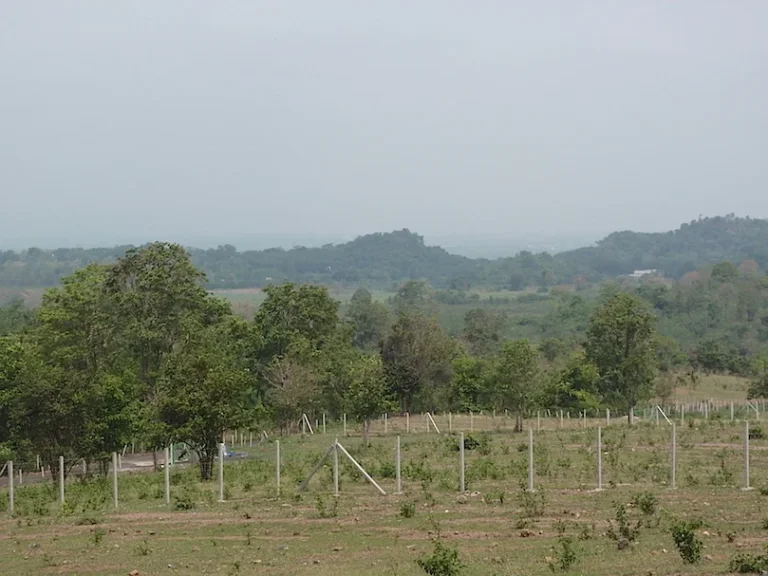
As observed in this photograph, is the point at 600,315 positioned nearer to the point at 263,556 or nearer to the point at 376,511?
the point at 376,511

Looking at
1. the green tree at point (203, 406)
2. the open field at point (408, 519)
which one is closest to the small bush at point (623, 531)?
the open field at point (408, 519)

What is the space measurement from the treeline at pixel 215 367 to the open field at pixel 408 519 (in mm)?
2623

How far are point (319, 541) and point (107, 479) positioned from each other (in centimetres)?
1437

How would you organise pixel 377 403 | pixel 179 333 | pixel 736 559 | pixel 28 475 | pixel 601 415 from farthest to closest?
pixel 601 415, pixel 179 333, pixel 377 403, pixel 28 475, pixel 736 559

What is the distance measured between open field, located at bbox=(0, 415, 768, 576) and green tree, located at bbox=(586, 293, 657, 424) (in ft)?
57.4

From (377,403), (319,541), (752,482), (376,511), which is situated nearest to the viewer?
(319,541)

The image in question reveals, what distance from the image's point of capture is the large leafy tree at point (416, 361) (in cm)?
5491

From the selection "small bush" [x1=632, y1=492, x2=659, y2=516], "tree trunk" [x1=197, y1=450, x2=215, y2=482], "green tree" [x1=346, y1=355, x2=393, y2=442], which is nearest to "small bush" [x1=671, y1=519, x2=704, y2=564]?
"small bush" [x1=632, y1=492, x2=659, y2=516]

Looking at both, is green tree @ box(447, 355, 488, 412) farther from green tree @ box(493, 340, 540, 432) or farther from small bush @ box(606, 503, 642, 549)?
small bush @ box(606, 503, 642, 549)

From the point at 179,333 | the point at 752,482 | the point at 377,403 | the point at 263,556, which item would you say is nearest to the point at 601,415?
the point at 377,403

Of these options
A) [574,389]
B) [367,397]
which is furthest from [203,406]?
[574,389]

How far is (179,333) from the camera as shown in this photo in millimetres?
44312

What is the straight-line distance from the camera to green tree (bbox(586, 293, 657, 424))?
4603cm

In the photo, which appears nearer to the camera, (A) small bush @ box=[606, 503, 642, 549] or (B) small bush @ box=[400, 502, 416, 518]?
(A) small bush @ box=[606, 503, 642, 549]
